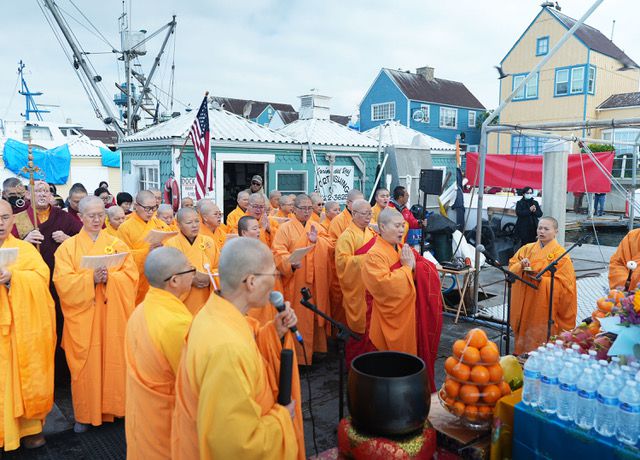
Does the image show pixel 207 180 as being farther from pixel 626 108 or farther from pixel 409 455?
pixel 626 108

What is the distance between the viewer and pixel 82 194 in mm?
6695

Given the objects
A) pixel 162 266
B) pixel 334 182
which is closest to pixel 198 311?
pixel 162 266

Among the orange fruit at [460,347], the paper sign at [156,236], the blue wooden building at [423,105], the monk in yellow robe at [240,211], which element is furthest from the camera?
the blue wooden building at [423,105]

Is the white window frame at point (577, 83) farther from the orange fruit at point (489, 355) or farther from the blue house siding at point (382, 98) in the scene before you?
the orange fruit at point (489, 355)

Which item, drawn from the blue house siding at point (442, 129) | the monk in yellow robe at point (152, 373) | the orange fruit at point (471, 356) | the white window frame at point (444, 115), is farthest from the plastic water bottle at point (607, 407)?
the white window frame at point (444, 115)

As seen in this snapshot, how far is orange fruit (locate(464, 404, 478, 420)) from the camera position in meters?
3.07

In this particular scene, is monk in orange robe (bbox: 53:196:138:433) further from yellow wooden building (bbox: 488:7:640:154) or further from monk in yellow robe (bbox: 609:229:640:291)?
yellow wooden building (bbox: 488:7:640:154)

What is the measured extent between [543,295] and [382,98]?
27598 millimetres

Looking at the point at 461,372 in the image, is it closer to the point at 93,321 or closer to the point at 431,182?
the point at 93,321

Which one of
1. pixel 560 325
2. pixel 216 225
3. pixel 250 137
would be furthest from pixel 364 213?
pixel 250 137

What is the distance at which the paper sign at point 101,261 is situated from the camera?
436cm

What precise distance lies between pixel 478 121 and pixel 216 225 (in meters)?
31.6

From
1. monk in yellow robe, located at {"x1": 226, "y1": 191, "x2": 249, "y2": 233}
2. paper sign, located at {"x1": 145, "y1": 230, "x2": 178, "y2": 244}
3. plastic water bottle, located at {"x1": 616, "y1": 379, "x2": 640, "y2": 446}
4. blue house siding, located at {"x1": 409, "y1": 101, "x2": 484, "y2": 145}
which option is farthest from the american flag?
blue house siding, located at {"x1": 409, "y1": 101, "x2": 484, "y2": 145}

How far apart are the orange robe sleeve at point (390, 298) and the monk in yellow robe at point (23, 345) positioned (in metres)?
2.82
